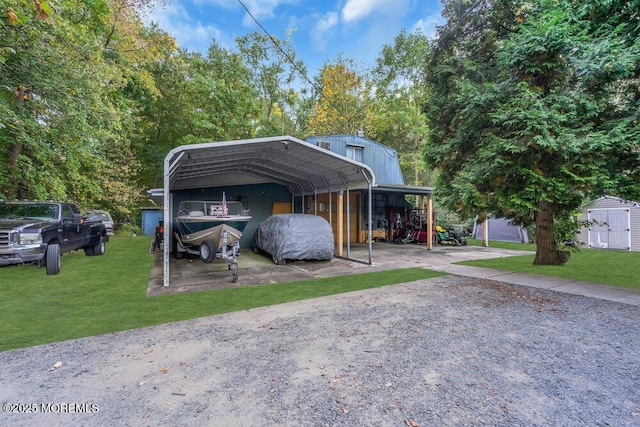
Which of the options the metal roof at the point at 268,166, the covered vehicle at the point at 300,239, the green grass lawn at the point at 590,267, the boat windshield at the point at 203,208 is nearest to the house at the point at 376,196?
the metal roof at the point at 268,166

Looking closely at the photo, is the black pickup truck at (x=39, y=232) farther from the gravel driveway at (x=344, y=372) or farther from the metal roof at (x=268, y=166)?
the gravel driveway at (x=344, y=372)

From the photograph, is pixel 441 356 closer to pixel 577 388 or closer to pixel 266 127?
pixel 577 388

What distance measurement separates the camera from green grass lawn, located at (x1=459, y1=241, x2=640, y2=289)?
6.44m

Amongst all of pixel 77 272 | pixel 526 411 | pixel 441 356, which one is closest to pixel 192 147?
pixel 77 272

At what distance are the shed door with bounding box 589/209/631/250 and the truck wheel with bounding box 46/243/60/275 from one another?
17135mm

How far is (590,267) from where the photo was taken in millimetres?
8023

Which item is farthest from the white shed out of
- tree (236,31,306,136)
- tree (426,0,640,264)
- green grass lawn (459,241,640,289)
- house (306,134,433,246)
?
tree (236,31,306,136)

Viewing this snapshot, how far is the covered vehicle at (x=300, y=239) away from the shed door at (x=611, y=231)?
10.9m

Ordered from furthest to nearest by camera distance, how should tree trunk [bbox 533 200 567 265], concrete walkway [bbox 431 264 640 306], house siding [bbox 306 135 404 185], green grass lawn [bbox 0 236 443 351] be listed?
house siding [bbox 306 135 404 185], tree trunk [bbox 533 200 567 265], concrete walkway [bbox 431 264 640 306], green grass lawn [bbox 0 236 443 351]

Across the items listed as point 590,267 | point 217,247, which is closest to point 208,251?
point 217,247

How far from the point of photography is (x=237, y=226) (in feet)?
27.2

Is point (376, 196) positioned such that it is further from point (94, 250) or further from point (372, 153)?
point (94, 250)

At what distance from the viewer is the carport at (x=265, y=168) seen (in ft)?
20.8

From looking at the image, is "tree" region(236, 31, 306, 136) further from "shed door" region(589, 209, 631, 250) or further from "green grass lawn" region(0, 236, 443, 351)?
"shed door" region(589, 209, 631, 250)
